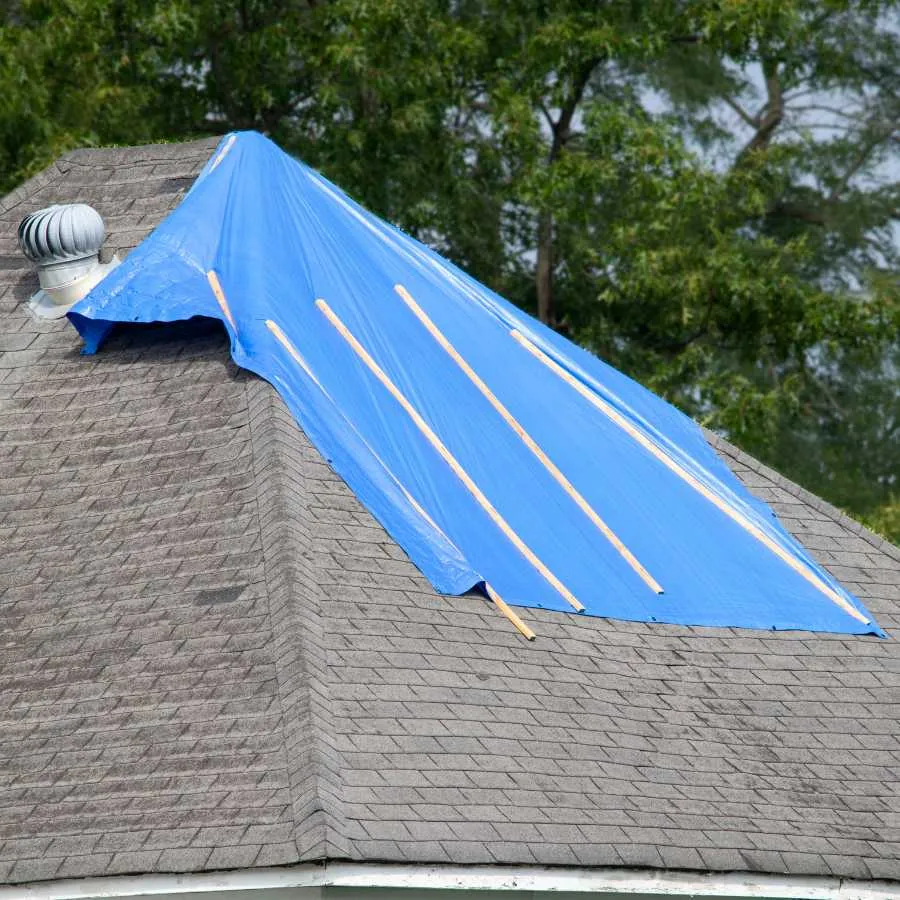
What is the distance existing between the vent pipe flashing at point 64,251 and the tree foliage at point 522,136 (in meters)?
7.95

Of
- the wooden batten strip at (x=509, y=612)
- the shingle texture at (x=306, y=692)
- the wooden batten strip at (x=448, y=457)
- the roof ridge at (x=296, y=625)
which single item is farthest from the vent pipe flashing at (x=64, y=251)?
the wooden batten strip at (x=509, y=612)

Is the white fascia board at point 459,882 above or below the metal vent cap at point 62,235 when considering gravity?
below

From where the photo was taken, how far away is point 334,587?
457 inches

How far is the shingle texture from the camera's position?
33.7 ft

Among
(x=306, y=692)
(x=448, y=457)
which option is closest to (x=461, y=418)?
(x=448, y=457)

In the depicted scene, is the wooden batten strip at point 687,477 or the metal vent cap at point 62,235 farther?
Answer: the metal vent cap at point 62,235

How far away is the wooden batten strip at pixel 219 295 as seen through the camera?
1364 centimetres

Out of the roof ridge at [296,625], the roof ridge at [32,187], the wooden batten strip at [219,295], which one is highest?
the wooden batten strip at [219,295]

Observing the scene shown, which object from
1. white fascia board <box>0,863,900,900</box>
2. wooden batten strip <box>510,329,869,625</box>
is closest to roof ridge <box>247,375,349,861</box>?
white fascia board <box>0,863,900,900</box>

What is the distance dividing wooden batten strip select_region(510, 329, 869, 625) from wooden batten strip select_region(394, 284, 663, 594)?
67cm

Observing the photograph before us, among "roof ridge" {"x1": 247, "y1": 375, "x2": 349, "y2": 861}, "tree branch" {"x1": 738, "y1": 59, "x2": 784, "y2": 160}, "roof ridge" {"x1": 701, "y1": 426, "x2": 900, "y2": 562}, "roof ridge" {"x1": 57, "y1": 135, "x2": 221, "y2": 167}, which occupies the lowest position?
"tree branch" {"x1": 738, "y1": 59, "x2": 784, "y2": 160}

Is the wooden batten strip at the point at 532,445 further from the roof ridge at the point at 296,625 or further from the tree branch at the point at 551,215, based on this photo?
the tree branch at the point at 551,215

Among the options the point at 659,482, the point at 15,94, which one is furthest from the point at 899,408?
the point at 659,482

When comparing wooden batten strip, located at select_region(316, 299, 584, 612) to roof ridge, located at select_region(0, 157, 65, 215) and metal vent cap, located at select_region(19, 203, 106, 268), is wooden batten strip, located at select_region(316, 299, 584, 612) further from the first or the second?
roof ridge, located at select_region(0, 157, 65, 215)
